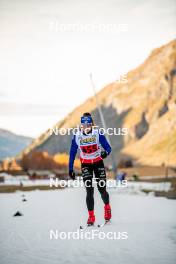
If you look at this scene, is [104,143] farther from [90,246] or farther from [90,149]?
[90,246]

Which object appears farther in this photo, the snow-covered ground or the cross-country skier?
the cross-country skier

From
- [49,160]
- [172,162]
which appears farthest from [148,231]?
[49,160]

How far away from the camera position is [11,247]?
661 centimetres

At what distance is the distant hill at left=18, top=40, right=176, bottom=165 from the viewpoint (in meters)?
150

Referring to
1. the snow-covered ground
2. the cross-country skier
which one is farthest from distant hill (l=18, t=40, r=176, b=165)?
the cross-country skier

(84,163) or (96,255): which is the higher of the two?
(84,163)

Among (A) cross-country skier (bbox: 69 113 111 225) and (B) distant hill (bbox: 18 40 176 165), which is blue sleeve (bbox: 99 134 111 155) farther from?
(B) distant hill (bbox: 18 40 176 165)

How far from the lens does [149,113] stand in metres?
167

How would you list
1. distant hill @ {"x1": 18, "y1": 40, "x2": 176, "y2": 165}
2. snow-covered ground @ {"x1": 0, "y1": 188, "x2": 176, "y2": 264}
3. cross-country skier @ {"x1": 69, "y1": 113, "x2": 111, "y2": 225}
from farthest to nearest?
distant hill @ {"x1": 18, "y1": 40, "x2": 176, "y2": 165} < cross-country skier @ {"x1": 69, "y1": 113, "x2": 111, "y2": 225} < snow-covered ground @ {"x1": 0, "y1": 188, "x2": 176, "y2": 264}

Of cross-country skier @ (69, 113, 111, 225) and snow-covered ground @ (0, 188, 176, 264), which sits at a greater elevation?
cross-country skier @ (69, 113, 111, 225)

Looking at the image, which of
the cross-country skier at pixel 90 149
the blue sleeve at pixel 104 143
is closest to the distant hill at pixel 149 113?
the cross-country skier at pixel 90 149

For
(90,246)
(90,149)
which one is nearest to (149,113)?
(90,149)

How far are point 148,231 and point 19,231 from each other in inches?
87.2

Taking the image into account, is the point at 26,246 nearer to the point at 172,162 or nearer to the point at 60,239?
the point at 60,239
